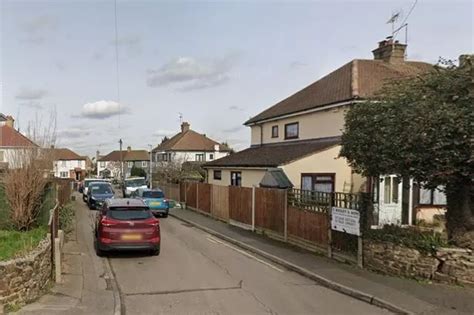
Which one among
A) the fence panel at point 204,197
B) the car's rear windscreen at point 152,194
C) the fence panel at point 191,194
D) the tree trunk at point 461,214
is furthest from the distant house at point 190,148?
the tree trunk at point 461,214

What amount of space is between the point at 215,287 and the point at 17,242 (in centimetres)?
481

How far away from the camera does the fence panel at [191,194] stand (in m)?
31.0

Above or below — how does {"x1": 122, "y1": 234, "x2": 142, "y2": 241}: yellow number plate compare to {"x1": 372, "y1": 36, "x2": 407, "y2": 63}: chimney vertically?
below

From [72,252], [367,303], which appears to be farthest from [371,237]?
[72,252]

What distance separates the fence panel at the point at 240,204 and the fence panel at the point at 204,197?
440 cm

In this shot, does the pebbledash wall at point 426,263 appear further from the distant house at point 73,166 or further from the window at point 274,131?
the distant house at point 73,166

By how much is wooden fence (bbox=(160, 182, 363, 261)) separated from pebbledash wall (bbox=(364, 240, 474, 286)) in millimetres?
1272

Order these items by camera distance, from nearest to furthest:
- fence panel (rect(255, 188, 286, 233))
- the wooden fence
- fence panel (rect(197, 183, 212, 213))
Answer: the wooden fence → fence panel (rect(255, 188, 286, 233)) → fence panel (rect(197, 183, 212, 213))

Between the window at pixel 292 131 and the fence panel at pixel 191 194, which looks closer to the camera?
the window at pixel 292 131

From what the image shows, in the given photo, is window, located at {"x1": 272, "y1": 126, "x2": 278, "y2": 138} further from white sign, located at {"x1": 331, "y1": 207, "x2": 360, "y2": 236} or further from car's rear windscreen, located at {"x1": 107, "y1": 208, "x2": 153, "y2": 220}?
white sign, located at {"x1": 331, "y1": 207, "x2": 360, "y2": 236}

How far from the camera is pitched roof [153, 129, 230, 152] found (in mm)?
73750

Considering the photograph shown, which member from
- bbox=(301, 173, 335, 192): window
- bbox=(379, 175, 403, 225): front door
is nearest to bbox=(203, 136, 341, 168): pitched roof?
bbox=(301, 173, 335, 192): window

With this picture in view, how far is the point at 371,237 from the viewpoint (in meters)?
11.8

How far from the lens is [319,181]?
2222 centimetres
